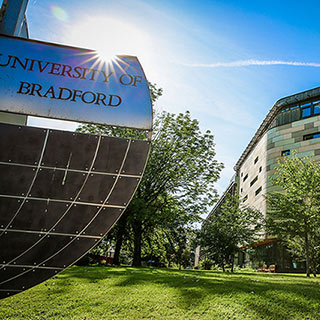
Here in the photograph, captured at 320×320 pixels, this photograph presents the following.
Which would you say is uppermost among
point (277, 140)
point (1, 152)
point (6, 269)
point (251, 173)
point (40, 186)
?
point (277, 140)

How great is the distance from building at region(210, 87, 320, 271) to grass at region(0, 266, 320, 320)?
91.6 feet

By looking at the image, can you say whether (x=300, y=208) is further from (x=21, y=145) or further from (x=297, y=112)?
(x=297, y=112)

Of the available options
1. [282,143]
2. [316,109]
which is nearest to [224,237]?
[282,143]

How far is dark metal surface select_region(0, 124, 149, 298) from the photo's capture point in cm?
353

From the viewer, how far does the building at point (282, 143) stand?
36656 millimetres

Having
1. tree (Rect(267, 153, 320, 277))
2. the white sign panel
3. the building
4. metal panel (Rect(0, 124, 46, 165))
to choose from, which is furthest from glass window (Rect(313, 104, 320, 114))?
metal panel (Rect(0, 124, 46, 165))

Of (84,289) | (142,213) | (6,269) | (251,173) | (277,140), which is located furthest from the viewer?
(251,173)

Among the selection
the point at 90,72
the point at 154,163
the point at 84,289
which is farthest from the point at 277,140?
the point at 90,72

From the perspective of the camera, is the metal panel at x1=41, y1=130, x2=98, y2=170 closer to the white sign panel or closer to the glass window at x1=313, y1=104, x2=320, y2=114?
the white sign panel

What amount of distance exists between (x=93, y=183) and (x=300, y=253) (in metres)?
22.2

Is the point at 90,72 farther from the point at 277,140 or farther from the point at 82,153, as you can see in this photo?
A: the point at 277,140

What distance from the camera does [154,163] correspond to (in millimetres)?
20203

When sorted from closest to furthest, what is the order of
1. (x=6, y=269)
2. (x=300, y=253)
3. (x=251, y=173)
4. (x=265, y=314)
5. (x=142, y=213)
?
(x=6, y=269) < (x=265, y=314) < (x=142, y=213) < (x=300, y=253) < (x=251, y=173)

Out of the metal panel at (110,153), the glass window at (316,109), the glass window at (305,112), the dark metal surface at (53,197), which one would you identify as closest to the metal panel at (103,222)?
the dark metal surface at (53,197)
